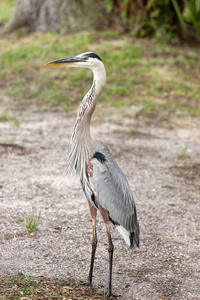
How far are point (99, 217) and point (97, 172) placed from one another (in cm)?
161

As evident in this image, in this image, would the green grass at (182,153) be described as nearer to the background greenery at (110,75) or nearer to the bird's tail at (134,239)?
the background greenery at (110,75)

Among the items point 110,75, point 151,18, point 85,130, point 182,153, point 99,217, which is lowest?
point 182,153

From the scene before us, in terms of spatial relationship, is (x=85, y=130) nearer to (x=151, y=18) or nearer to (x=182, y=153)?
(x=182, y=153)

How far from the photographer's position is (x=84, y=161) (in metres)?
4.11

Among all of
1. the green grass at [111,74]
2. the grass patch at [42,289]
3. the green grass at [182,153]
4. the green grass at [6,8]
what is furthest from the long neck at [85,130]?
the green grass at [6,8]

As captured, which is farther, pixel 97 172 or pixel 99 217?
pixel 99 217

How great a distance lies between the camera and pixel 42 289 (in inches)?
149

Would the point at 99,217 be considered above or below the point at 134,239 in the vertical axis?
below

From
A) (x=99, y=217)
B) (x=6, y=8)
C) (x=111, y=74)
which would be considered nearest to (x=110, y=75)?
(x=111, y=74)

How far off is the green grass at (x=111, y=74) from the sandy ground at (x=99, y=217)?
0.82m

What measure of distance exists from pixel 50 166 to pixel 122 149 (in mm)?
1359

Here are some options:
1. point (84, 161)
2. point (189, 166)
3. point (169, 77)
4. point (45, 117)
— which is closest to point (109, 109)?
point (45, 117)

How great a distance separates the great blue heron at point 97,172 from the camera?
13.1 ft

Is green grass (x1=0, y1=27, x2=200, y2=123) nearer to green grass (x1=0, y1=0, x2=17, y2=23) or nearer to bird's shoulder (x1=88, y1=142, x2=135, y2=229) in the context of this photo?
green grass (x1=0, y1=0, x2=17, y2=23)
